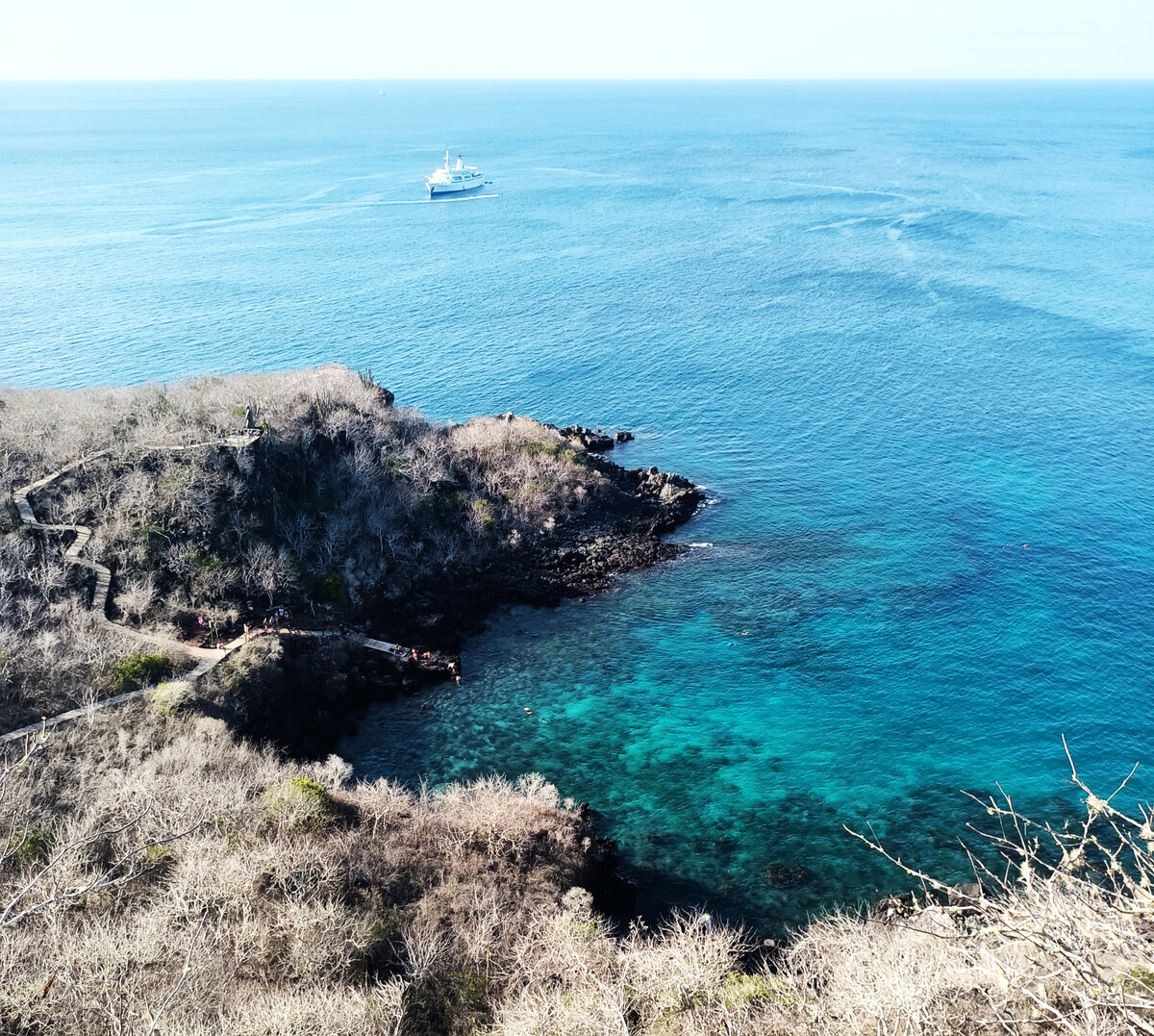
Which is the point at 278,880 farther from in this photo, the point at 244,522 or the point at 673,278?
the point at 673,278

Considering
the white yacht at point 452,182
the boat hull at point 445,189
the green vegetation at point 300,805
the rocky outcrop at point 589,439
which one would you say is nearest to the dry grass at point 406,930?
the green vegetation at point 300,805

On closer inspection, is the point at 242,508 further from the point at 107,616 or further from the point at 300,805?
the point at 300,805

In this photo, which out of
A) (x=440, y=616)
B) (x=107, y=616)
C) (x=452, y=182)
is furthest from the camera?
(x=452, y=182)

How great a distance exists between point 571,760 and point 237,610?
68.6ft

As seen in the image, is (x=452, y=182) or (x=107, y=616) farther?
(x=452, y=182)

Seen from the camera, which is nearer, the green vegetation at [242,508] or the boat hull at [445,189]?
the green vegetation at [242,508]

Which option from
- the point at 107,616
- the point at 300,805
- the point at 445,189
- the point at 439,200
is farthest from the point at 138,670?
the point at 445,189

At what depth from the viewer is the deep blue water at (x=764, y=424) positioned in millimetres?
42062

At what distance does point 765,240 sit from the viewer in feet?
440

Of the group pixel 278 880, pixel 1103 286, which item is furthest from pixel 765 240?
pixel 278 880

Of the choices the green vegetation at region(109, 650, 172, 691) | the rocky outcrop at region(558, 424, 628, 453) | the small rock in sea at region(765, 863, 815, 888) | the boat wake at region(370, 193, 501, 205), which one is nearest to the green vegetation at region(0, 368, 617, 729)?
the green vegetation at region(109, 650, 172, 691)

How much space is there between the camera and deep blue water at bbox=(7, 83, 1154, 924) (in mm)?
42062

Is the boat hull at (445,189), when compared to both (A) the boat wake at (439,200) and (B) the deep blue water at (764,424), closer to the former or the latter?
(A) the boat wake at (439,200)

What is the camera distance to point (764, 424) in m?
78.9
